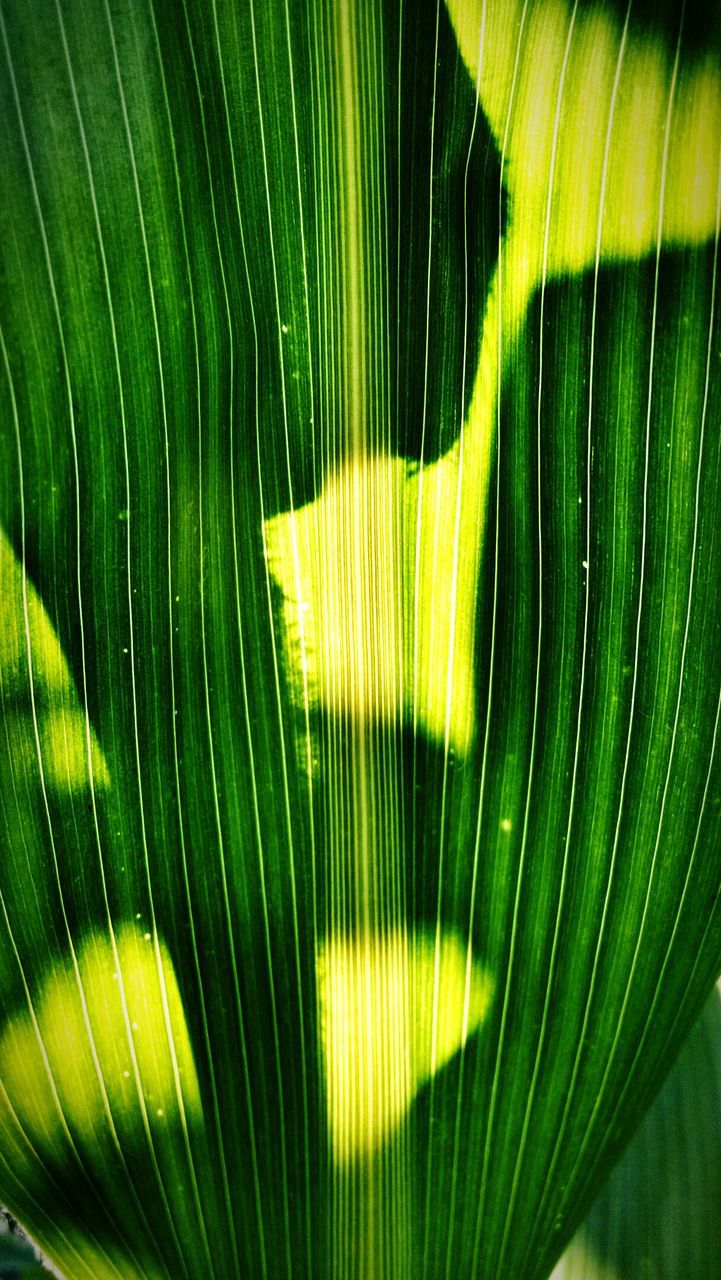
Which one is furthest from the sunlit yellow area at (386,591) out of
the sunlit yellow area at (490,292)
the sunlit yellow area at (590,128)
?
the sunlit yellow area at (590,128)

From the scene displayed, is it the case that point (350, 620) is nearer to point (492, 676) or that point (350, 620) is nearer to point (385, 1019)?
point (492, 676)

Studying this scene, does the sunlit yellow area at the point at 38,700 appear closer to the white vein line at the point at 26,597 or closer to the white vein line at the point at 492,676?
the white vein line at the point at 26,597

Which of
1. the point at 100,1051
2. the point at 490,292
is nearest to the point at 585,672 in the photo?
the point at 490,292

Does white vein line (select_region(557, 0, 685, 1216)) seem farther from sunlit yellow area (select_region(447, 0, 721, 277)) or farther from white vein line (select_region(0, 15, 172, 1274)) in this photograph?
white vein line (select_region(0, 15, 172, 1274))

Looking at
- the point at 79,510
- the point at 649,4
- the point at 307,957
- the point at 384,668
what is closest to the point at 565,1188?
the point at 307,957

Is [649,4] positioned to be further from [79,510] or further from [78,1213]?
[78,1213]
